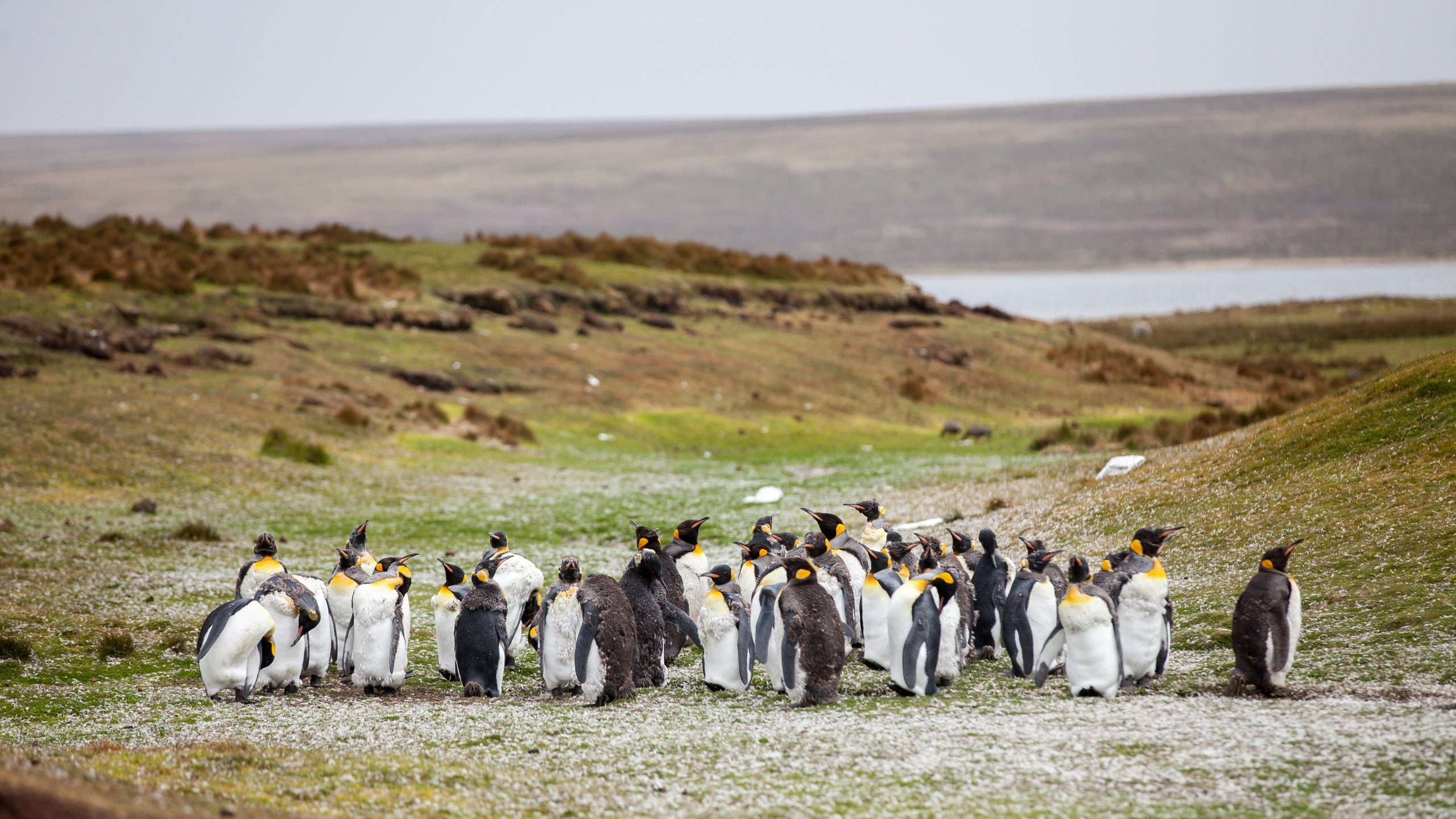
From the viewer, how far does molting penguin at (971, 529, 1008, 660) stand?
1194 cm

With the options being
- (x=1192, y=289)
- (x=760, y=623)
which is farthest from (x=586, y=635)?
(x=1192, y=289)

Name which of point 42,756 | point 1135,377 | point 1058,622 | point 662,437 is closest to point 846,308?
point 1135,377

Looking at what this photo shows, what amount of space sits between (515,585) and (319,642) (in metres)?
2.05

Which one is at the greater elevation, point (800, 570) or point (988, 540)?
point (988, 540)

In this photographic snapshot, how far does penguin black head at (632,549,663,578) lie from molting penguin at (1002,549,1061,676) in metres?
3.43

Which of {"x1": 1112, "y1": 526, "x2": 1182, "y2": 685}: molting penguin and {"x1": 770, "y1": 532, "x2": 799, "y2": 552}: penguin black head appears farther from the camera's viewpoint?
{"x1": 770, "y1": 532, "x2": 799, "y2": 552}: penguin black head

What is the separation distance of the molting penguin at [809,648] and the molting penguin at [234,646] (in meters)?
4.74

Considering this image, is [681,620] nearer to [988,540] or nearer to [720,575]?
[720,575]

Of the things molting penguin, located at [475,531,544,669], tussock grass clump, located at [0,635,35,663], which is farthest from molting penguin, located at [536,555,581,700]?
tussock grass clump, located at [0,635,35,663]

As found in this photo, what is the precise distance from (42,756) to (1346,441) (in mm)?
15454

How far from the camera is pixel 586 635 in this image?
10352 mm

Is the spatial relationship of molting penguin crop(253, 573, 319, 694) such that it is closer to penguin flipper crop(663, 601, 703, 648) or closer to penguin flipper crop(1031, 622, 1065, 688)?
penguin flipper crop(663, 601, 703, 648)

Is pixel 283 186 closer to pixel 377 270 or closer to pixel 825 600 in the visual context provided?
pixel 377 270

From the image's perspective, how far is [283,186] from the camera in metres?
186
